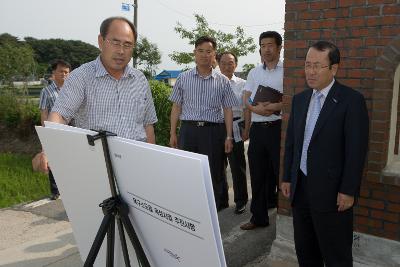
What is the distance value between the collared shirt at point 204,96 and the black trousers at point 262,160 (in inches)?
18.9

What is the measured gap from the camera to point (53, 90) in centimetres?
552

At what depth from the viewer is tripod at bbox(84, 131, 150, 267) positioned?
1850 mm

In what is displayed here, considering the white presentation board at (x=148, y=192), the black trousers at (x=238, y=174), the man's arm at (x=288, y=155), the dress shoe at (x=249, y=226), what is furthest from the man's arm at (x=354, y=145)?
the black trousers at (x=238, y=174)

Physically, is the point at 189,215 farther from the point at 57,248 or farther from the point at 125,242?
the point at 57,248

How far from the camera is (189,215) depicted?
1537 millimetres

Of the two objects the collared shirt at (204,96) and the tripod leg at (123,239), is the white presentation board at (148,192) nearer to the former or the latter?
the tripod leg at (123,239)

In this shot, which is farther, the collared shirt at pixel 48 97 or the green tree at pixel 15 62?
the green tree at pixel 15 62

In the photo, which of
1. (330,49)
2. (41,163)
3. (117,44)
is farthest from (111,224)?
(330,49)

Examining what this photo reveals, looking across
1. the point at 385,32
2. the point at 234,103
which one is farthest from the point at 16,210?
the point at 385,32

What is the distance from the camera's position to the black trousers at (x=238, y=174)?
5062 mm

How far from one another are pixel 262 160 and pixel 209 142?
635mm

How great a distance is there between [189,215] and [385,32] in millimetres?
2151

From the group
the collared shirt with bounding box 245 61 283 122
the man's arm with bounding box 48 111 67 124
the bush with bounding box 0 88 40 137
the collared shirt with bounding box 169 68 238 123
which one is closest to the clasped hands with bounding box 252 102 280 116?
the collared shirt with bounding box 245 61 283 122

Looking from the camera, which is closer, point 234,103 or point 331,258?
point 331,258
